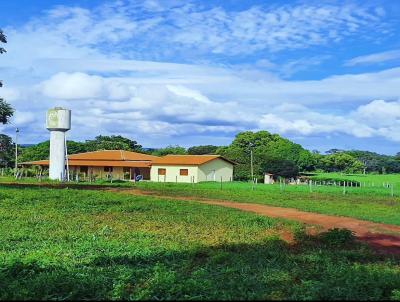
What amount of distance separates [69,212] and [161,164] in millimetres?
40308

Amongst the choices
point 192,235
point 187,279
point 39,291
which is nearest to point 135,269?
point 187,279

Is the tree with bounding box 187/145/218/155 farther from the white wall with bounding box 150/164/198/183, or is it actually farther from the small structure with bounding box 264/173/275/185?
the white wall with bounding box 150/164/198/183

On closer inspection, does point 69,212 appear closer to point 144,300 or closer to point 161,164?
point 144,300

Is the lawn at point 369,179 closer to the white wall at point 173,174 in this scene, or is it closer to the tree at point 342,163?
the tree at point 342,163

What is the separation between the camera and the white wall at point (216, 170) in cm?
5856

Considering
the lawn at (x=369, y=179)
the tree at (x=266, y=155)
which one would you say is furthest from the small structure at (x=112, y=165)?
the lawn at (x=369, y=179)

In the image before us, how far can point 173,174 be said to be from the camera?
59.4 m

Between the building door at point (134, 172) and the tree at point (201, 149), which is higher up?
the tree at point (201, 149)

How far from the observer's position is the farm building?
191ft

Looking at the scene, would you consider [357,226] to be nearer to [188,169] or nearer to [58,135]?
[58,135]

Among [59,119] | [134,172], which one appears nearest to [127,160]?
[134,172]

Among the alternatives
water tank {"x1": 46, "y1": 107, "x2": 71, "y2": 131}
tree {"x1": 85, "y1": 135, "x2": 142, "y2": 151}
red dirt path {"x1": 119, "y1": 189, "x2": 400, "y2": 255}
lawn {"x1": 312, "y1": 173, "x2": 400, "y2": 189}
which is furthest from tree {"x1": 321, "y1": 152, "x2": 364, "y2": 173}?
red dirt path {"x1": 119, "y1": 189, "x2": 400, "y2": 255}

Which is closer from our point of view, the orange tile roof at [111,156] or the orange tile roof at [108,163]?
the orange tile roof at [108,163]

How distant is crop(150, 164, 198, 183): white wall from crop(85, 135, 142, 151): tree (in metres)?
29.3
